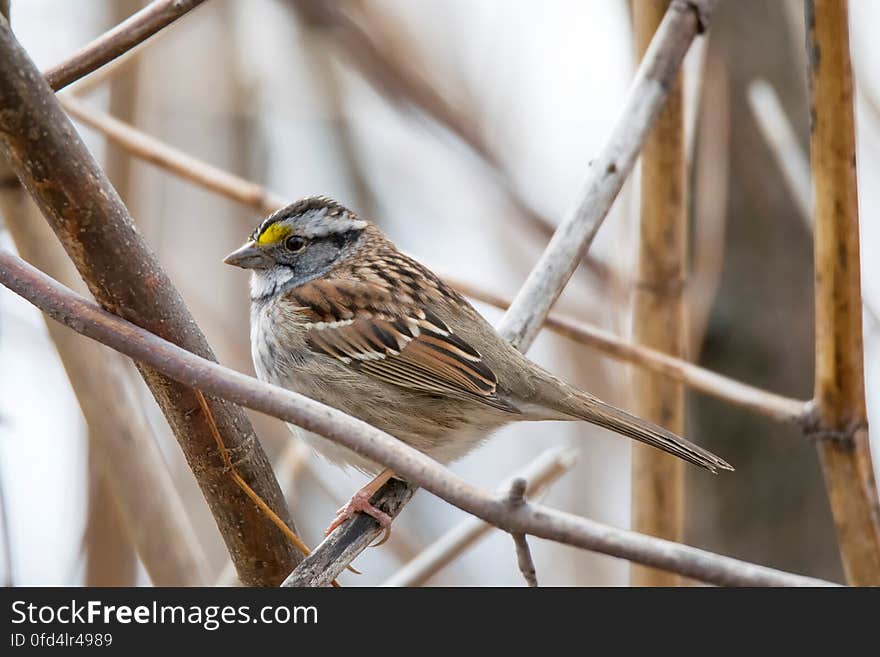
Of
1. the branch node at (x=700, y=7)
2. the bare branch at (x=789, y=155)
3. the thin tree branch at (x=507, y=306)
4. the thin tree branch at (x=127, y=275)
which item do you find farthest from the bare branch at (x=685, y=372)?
the thin tree branch at (x=127, y=275)

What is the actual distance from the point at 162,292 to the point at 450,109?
1.70 m

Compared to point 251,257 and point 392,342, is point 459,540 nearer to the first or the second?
point 392,342

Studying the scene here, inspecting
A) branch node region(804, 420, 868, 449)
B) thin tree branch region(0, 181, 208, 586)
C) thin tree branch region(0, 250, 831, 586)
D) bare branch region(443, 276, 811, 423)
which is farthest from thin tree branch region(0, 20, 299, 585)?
branch node region(804, 420, 868, 449)

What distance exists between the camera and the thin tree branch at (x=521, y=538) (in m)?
1.09

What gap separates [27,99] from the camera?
1287mm

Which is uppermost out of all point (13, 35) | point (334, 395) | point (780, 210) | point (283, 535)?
point (780, 210)

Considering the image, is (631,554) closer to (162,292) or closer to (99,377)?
(162,292)

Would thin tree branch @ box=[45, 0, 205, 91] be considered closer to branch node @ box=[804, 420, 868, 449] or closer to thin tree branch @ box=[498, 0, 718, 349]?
thin tree branch @ box=[498, 0, 718, 349]

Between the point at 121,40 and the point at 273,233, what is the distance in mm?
1101

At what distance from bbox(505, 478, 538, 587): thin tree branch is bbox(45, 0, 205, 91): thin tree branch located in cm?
96

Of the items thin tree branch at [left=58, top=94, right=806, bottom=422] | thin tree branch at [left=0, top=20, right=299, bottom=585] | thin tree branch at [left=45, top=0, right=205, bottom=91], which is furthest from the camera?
thin tree branch at [left=58, top=94, right=806, bottom=422]

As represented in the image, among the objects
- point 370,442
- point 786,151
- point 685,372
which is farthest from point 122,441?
point 786,151

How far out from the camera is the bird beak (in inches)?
105
